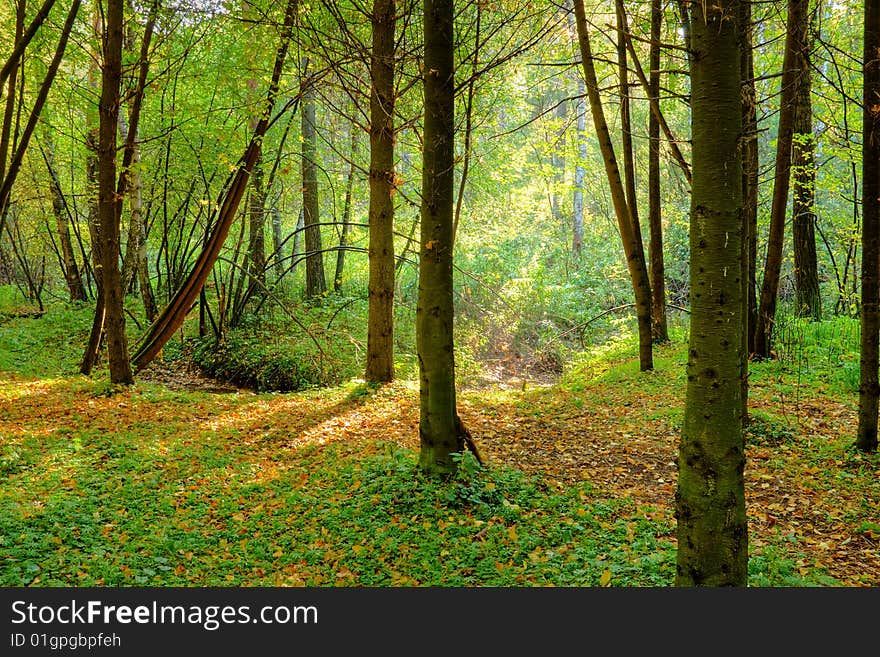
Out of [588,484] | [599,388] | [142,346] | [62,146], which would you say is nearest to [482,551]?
[588,484]

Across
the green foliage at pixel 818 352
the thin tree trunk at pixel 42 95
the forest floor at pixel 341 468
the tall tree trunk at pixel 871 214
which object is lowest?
the forest floor at pixel 341 468

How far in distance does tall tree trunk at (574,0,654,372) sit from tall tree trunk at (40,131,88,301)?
11218 mm

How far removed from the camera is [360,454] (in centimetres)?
655

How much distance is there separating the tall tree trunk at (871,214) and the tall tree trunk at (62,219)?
1423 cm

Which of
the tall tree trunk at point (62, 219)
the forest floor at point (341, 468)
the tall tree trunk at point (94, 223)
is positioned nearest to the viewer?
the forest floor at point (341, 468)

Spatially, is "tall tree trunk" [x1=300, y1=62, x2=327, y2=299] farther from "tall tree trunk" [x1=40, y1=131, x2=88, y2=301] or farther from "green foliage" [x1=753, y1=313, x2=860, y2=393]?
"green foliage" [x1=753, y1=313, x2=860, y2=393]

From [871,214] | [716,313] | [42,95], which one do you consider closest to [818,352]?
[871,214]

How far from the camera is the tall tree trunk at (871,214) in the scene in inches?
198

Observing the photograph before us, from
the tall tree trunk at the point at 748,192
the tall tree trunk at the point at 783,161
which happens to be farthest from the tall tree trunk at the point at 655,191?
the tall tree trunk at the point at 783,161

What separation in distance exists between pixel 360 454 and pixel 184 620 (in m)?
3.42

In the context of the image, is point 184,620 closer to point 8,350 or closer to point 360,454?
point 360,454

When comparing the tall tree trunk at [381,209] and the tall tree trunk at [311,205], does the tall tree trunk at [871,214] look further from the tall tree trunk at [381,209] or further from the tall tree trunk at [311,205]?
the tall tree trunk at [311,205]

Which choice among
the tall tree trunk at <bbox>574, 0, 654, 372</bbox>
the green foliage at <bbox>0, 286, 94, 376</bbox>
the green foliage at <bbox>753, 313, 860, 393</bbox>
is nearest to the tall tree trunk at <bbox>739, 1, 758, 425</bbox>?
the green foliage at <bbox>753, 313, 860, 393</bbox>

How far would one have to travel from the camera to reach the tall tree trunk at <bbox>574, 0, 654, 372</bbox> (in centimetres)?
850
